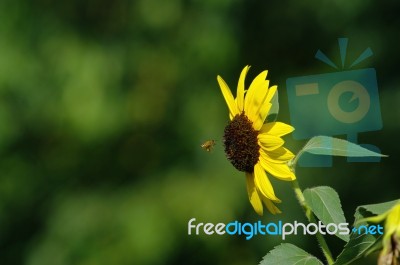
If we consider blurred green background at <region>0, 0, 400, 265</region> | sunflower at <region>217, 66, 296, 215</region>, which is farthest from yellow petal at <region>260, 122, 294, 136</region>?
blurred green background at <region>0, 0, 400, 265</region>

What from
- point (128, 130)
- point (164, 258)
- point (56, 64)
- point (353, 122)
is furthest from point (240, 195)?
point (353, 122)

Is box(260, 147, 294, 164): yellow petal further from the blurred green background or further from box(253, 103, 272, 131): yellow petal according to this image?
the blurred green background

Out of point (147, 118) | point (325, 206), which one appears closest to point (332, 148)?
point (325, 206)

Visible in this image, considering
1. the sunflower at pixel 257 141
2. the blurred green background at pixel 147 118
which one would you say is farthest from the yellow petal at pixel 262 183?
the blurred green background at pixel 147 118

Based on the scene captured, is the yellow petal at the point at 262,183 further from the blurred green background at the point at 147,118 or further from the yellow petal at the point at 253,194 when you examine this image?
the blurred green background at the point at 147,118

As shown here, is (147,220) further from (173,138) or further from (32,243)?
(32,243)

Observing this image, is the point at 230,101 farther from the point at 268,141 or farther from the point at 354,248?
the point at 354,248
